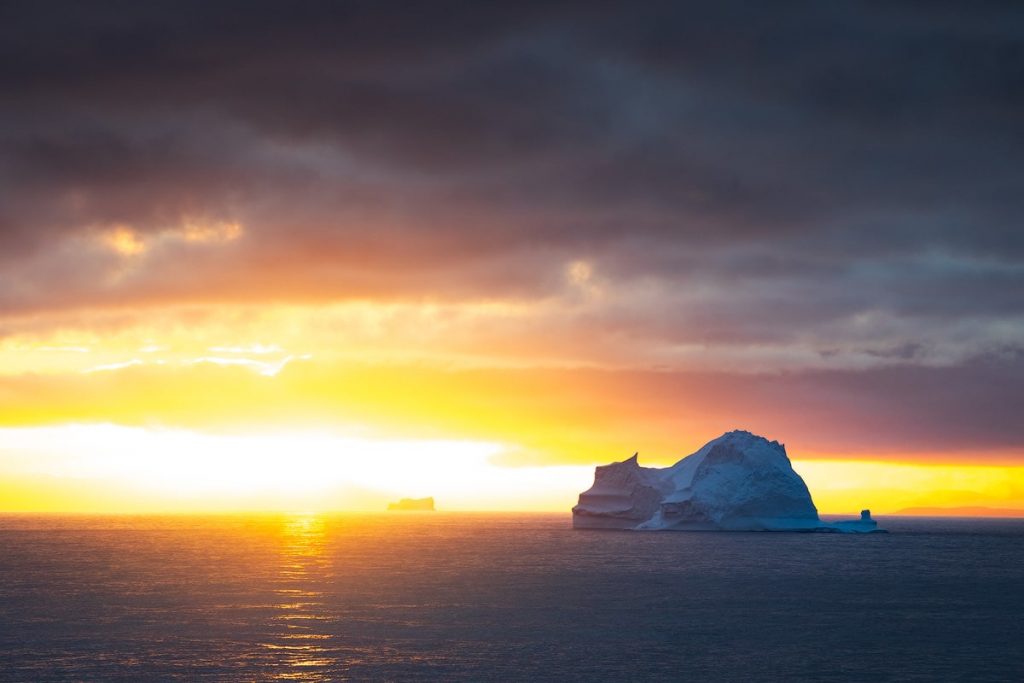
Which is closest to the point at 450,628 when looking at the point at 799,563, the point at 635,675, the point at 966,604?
the point at 635,675

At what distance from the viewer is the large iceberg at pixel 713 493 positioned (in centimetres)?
16662

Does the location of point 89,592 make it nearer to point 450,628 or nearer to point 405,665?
point 450,628

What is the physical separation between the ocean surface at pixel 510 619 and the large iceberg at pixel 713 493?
44999mm

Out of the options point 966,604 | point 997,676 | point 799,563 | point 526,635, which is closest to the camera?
point 997,676

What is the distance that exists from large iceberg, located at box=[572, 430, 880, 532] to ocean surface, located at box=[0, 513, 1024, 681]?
148 ft

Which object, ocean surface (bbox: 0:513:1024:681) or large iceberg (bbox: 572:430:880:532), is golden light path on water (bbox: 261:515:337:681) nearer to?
ocean surface (bbox: 0:513:1024:681)

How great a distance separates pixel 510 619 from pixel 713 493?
372 feet

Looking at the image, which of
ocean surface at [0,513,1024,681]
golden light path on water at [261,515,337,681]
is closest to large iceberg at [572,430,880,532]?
ocean surface at [0,513,1024,681]

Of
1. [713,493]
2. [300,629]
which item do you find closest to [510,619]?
[300,629]

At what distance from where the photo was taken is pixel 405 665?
4622cm

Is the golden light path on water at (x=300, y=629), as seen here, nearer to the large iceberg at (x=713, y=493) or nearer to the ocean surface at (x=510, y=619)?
the ocean surface at (x=510, y=619)

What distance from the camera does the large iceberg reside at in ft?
547

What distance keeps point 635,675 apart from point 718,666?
16.6 feet

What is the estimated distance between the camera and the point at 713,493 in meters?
171
